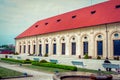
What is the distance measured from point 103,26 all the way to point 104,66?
15.2 m

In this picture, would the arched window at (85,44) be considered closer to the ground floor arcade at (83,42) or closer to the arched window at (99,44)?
the ground floor arcade at (83,42)

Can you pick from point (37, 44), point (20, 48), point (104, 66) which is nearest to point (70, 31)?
point (37, 44)

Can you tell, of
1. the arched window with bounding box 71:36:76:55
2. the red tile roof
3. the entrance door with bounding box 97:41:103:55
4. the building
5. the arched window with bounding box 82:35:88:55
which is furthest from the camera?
the arched window with bounding box 71:36:76:55

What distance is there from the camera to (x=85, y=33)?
1612 inches

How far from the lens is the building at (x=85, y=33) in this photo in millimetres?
36250

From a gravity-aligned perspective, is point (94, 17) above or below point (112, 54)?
above

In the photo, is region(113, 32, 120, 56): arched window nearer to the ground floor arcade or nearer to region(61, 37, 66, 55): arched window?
the ground floor arcade

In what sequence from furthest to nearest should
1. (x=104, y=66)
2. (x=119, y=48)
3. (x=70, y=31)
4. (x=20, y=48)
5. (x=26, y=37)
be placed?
(x=20, y=48) → (x=26, y=37) → (x=70, y=31) → (x=119, y=48) → (x=104, y=66)

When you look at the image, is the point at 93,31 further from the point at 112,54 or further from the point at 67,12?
the point at 67,12

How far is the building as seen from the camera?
36.2 m

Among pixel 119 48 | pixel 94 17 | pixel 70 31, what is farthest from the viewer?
pixel 70 31

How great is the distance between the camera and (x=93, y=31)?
128 feet

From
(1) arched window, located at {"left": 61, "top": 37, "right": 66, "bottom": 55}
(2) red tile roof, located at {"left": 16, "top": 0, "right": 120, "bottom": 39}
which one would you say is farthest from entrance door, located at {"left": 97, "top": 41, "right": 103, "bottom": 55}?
(1) arched window, located at {"left": 61, "top": 37, "right": 66, "bottom": 55}

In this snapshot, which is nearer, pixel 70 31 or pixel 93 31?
pixel 93 31
